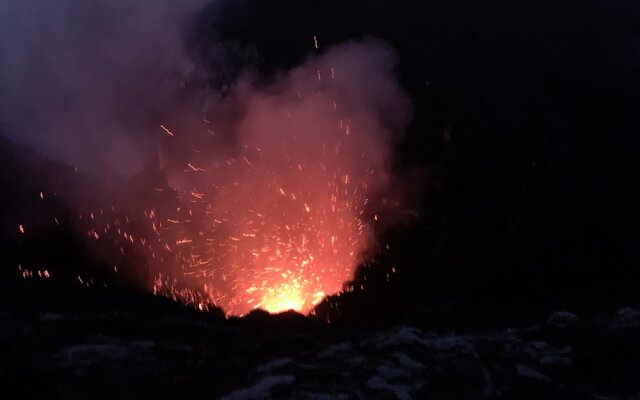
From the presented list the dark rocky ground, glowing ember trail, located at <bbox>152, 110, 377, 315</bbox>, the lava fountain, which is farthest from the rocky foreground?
the lava fountain

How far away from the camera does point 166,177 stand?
38.7 feet

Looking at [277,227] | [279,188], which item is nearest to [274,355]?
[277,227]

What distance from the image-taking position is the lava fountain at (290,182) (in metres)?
11.2

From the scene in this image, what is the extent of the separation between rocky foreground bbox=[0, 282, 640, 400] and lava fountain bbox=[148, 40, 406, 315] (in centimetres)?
330

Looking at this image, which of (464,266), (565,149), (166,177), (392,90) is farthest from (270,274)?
(565,149)

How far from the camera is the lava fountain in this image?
1124cm

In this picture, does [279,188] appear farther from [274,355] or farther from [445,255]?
[274,355]

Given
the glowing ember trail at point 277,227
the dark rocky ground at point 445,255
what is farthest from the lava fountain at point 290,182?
the dark rocky ground at point 445,255

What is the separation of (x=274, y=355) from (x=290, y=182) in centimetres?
569

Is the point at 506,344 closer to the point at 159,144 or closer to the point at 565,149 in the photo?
the point at 565,149

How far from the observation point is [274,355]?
23.2 feet

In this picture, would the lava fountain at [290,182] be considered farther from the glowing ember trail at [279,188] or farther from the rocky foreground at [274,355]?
the rocky foreground at [274,355]

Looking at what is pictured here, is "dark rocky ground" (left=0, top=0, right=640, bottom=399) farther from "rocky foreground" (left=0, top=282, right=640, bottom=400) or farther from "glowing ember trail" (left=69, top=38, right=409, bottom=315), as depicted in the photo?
"glowing ember trail" (left=69, top=38, right=409, bottom=315)

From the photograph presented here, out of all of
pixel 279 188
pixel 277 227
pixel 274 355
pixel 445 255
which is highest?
pixel 279 188
